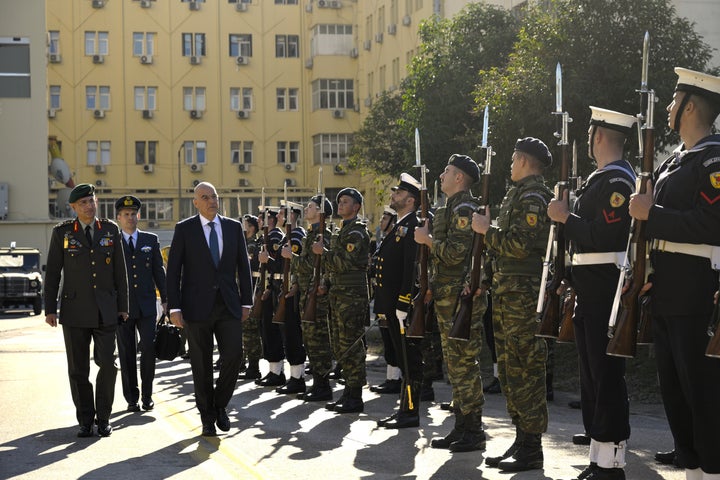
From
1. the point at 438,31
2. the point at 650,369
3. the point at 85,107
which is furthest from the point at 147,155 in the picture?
the point at 650,369

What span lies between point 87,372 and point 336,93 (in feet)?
205

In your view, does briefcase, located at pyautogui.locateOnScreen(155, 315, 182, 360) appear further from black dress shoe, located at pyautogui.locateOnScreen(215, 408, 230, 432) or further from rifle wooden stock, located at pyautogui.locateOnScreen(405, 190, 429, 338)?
rifle wooden stock, located at pyautogui.locateOnScreen(405, 190, 429, 338)

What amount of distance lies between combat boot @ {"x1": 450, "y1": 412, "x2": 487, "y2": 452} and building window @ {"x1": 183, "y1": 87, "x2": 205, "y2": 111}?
6445 cm

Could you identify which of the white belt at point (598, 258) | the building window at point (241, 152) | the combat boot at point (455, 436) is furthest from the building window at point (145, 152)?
the white belt at point (598, 258)

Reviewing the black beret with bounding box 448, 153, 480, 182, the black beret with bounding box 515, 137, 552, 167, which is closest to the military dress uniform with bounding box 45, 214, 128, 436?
the black beret with bounding box 448, 153, 480, 182

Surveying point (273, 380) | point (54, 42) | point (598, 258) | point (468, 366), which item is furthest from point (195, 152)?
point (598, 258)

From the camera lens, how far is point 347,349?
496 inches

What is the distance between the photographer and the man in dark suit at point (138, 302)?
1341 centimetres

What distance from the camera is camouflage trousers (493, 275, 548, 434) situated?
8.98 m

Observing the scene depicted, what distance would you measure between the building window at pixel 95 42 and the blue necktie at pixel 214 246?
2457 inches

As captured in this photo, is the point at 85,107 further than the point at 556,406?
Yes

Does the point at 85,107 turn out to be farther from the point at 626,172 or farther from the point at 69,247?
the point at 626,172

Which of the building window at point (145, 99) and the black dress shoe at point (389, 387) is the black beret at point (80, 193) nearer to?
the black dress shoe at point (389, 387)

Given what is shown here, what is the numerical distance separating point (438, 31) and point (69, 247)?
100.0 feet
